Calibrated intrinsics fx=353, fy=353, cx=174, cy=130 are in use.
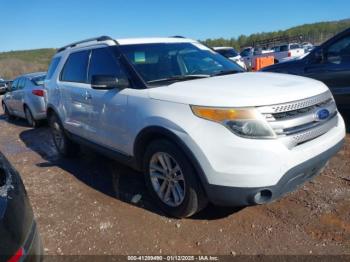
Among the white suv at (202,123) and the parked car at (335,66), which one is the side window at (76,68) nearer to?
the white suv at (202,123)

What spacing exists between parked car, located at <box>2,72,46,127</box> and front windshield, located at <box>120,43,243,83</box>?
5350mm

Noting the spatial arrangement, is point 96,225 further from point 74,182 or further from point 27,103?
point 27,103

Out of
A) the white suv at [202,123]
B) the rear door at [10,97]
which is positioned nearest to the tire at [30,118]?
the rear door at [10,97]

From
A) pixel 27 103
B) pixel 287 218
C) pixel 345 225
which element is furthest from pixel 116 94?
pixel 27 103

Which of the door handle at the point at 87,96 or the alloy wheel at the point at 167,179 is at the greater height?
the door handle at the point at 87,96

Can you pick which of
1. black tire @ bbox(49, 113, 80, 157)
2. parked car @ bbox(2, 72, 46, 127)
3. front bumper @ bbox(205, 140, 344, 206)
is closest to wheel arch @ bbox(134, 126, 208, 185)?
front bumper @ bbox(205, 140, 344, 206)

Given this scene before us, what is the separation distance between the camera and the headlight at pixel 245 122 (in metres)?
2.83

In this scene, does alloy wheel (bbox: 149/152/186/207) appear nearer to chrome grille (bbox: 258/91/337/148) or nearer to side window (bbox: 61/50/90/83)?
chrome grille (bbox: 258/91/337/148)

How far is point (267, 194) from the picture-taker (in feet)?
9.55

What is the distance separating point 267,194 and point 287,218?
69 centimetres

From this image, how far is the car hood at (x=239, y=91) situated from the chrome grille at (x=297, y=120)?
57 mm

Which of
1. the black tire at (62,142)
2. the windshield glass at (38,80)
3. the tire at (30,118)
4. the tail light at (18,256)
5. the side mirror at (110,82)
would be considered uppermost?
the side mirror at (110,82)

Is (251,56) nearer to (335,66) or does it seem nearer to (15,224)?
(335,66)

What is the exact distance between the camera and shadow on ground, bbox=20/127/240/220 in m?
3.75
